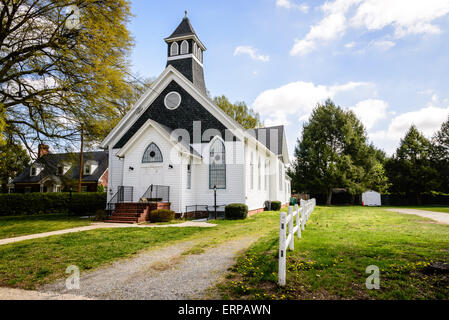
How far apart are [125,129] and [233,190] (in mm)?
8638

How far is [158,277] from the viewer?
16.4 ft

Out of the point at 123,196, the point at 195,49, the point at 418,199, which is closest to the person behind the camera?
the point at 123,196

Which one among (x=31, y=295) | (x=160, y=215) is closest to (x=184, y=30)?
(x=160, y=215)

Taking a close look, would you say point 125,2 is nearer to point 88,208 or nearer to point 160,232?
point 160,232

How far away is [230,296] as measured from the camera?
404 centimetres

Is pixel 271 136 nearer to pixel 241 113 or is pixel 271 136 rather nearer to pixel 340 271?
pixel 241 113

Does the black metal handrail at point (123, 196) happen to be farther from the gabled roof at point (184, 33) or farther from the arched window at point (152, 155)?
the gabled roof at point (184, 33)

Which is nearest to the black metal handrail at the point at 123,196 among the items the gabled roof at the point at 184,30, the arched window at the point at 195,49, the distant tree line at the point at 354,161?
the arched window at the point at 195,49

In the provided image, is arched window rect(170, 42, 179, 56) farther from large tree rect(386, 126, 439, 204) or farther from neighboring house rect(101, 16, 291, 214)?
large tree rect(386, 126, 439, 204)

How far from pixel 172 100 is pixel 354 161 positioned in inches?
1045

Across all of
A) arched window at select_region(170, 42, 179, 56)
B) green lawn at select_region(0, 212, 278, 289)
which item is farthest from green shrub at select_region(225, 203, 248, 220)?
arched window at select_region(170, 42, 179, 56)

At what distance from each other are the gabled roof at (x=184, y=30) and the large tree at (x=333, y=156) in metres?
21.8

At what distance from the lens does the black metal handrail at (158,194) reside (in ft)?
49.5
